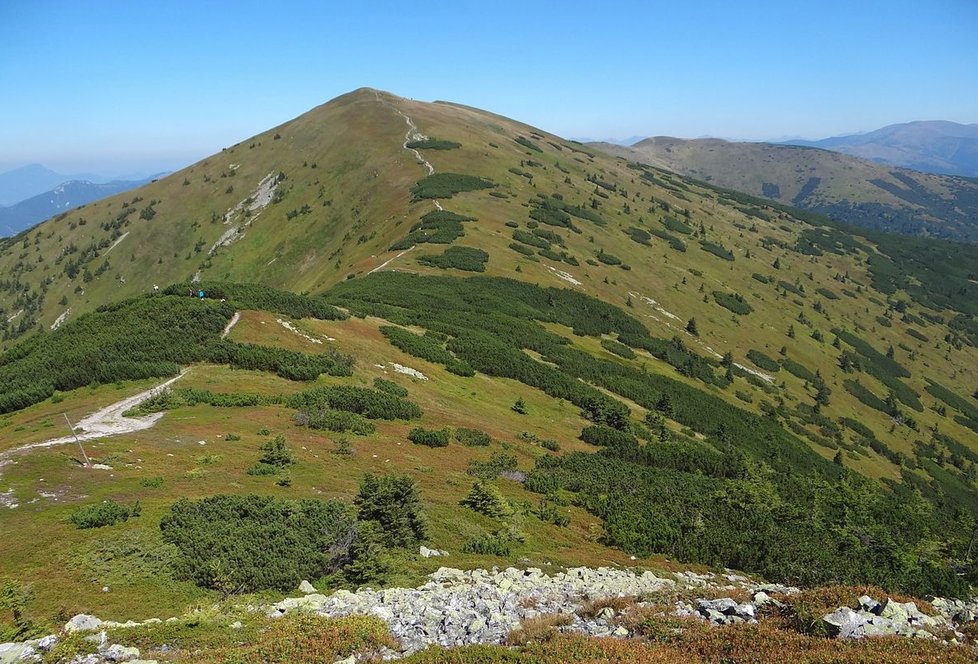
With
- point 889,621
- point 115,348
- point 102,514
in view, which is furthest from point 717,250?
point 102,514

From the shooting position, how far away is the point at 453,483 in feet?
84.5

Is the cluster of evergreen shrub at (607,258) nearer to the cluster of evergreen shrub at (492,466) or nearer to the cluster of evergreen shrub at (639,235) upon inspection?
the cluster of evergreen shrub at (639,235)

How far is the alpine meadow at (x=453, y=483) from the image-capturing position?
1360cm

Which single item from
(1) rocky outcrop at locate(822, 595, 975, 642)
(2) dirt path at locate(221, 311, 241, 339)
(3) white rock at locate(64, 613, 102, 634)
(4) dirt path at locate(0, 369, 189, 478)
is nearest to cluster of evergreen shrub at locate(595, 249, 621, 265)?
(2) dirt path at locate(221, 311, 241, 339)

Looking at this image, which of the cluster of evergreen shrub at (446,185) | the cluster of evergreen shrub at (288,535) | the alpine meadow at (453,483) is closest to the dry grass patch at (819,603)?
the alpine meadow at (453,483)

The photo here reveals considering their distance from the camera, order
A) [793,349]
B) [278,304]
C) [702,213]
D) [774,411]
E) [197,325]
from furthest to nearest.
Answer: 1. [702,213]
2. [793,349]
3. [774,411]
4. [278,304]
5. [197,325]

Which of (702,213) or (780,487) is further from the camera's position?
(702,213)

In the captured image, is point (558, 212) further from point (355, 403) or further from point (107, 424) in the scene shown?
point (107, 424)

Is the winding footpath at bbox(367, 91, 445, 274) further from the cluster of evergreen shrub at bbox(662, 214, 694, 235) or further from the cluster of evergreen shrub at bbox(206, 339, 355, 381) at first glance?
the cluster of evergreen shrub at bbox(662, 214, 694, 235)

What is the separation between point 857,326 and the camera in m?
140

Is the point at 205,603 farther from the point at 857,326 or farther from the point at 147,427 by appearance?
the point at 857,326

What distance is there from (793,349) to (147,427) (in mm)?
113773

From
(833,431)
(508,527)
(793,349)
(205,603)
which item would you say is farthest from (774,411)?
(205,603)

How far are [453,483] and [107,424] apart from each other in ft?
54.8
